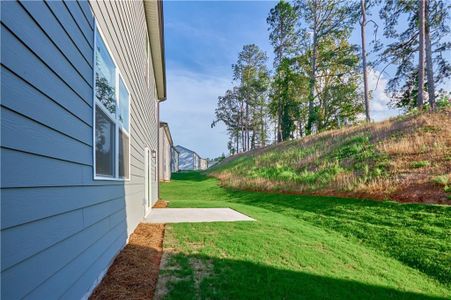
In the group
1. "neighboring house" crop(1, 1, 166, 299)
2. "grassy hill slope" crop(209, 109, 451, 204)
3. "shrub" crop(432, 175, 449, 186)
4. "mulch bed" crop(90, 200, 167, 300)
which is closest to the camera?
"neighboring house" crop(1, 1, 166, 299)

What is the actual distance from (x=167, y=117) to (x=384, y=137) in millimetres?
28564

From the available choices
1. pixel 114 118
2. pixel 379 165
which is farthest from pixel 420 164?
pixel 114 118

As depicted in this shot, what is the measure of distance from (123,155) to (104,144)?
1.05 meters

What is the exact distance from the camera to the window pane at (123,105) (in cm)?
379

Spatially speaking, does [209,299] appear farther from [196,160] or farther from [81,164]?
[196,160]

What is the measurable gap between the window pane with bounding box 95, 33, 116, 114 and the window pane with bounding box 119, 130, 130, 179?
0.59 meters

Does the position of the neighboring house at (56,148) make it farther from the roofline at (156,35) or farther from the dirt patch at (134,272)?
the roofline at (156,35)

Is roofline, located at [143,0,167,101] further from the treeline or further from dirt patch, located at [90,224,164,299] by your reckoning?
the treeline

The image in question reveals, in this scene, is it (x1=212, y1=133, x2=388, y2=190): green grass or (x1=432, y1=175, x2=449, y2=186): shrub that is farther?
(x1=212, y1=133, x2=388, y2=190): green grass

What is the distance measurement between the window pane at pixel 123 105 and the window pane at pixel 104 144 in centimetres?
58

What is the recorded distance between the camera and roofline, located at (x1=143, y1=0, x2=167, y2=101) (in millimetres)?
7535

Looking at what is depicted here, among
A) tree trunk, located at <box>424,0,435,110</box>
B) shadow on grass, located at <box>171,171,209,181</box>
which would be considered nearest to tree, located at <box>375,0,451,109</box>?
tree trunk, located at <box>424,0,435,110</box>

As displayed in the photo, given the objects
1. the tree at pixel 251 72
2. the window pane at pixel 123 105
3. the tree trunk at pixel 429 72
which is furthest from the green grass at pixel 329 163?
the tree at pixel 251 72

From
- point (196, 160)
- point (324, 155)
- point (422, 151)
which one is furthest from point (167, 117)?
point (422, 151)
